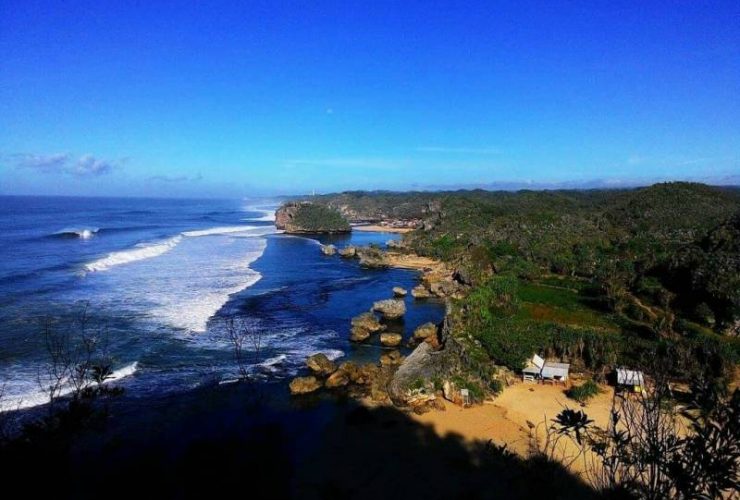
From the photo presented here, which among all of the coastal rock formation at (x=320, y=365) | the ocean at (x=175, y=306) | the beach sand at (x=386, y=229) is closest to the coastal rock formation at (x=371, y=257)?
the ocean at (x=175, y=306)

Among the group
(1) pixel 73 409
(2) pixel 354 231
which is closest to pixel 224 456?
(1) pixel 73 409

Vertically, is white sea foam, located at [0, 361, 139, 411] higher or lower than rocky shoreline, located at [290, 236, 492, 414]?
higher

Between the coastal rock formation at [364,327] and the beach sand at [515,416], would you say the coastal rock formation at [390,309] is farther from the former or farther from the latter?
the beach sand at [515,416]

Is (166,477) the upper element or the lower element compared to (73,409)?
lower

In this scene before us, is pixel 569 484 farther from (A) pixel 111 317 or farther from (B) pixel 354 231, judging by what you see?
(B) pixel 354 231

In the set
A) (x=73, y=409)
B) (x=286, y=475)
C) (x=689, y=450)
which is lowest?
(x=286, y=475)

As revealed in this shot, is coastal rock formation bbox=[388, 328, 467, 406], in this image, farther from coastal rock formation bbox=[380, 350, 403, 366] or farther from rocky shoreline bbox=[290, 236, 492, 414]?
coastal rock formation bbox=[380, 350, 403, 366]

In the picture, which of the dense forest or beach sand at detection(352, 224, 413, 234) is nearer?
the dense forest

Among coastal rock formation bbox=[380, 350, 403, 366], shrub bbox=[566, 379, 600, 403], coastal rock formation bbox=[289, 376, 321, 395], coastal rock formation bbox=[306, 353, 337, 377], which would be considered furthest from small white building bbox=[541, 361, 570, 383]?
coastal rock formation bbox=[289, 376, 321, 395]
